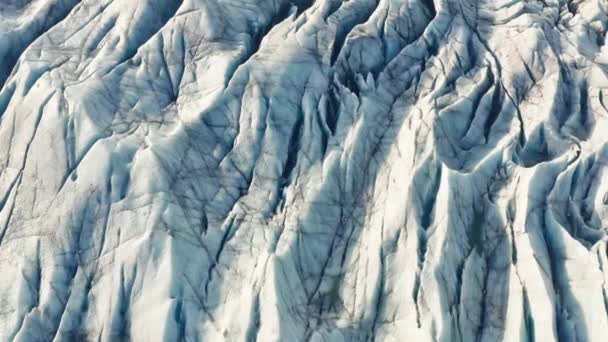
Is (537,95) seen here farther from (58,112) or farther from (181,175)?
(58,112)

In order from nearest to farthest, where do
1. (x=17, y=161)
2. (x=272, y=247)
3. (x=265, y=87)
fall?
(x=272, y=247) < (x=17, y=161) < (x=265, y=87)

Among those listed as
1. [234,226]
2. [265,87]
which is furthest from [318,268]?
[265,87]

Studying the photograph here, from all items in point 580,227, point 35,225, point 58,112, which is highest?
point 58,112

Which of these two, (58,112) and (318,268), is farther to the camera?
(58,112)

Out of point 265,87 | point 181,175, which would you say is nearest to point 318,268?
point 181,175

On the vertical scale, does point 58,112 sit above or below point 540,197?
above

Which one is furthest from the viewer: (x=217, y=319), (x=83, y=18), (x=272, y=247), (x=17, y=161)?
(x=83, y=18)
